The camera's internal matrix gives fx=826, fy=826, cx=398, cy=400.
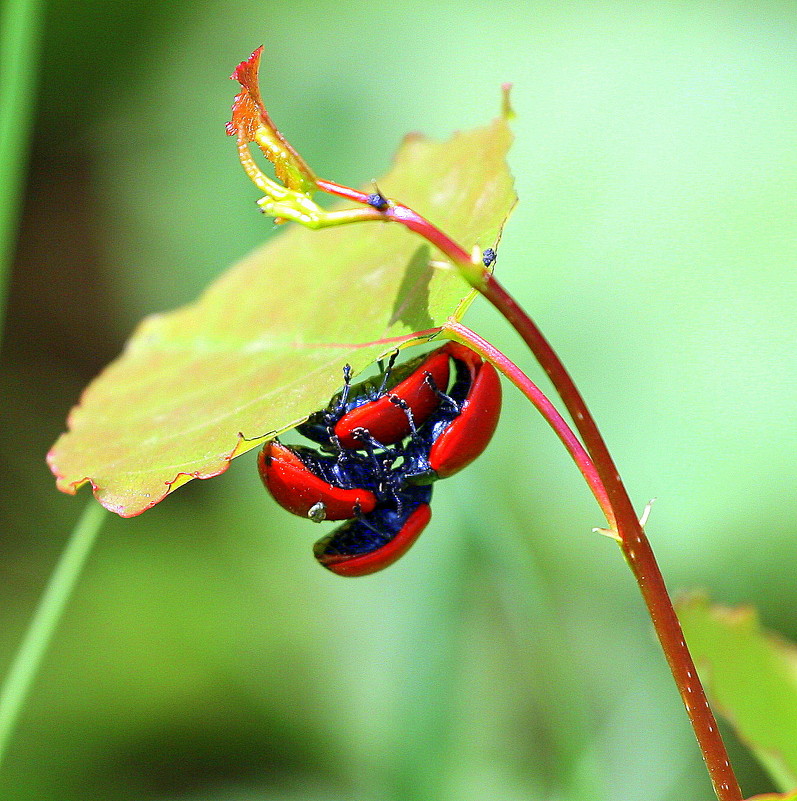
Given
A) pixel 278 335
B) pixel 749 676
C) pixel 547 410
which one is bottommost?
pixel 749 676

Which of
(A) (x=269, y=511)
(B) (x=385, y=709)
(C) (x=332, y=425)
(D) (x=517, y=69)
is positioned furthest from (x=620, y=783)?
(D) (x=517, y=69)

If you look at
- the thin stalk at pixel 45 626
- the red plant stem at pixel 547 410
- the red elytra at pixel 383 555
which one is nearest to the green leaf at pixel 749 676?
the red elytra at pixel 383 555

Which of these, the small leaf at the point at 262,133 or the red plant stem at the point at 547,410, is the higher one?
the small leaf at the point at 262,133

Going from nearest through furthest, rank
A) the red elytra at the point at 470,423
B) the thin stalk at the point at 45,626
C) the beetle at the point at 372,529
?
1. the red elytra at the point at 470,423
2. the beetle at the point at 372,529
3. the thin stalk at the point at 45,626

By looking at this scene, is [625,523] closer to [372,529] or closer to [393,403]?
[393,403]

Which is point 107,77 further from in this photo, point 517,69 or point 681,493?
point 681,493

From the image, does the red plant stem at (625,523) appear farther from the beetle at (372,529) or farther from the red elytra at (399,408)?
the beetle at (372,529)

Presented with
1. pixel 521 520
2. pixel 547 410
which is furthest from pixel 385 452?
pixel 521 520

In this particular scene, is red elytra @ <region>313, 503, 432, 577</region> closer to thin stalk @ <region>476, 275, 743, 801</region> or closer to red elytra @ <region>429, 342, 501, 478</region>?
red elytra @ <region>429, 342, 501, 478</region>
